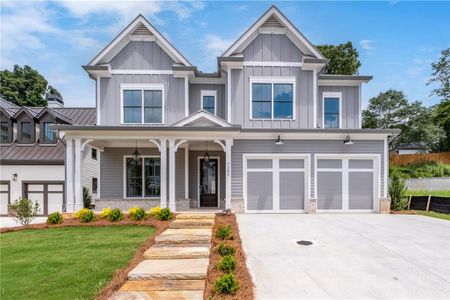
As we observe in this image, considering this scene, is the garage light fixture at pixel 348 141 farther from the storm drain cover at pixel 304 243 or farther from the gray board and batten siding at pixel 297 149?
the storm drain cover at pixel 304 243

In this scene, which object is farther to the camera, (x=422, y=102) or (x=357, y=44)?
(x=422, y=102)

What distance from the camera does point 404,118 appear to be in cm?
4081

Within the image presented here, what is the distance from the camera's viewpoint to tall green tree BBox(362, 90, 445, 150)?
38.6m

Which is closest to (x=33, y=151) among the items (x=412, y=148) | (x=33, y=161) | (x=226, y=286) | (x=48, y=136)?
(x=33, y=161)

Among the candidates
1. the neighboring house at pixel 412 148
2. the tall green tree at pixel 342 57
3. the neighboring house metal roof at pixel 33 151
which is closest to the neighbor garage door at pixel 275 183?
the neighboring house metal roof at pixel 33 151

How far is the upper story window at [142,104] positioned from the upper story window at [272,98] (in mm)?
4250

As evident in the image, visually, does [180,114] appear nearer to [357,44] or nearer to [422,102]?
[357,44]

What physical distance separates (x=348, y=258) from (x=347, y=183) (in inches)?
267

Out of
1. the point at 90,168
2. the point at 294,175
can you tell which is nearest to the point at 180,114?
the point at 294,175

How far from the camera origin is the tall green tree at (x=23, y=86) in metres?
34.2

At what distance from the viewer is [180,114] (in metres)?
13.5

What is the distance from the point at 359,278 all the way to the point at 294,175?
7368 millimetres

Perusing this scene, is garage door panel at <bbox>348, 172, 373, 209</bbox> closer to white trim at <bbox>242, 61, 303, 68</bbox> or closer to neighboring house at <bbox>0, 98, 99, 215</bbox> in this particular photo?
white trim at <bbox>242, 61, 303, 68</bbox>

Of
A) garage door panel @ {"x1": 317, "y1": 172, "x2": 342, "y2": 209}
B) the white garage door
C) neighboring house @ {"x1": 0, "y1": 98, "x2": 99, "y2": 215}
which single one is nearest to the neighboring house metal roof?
neighboring house @ {"x1": 0, "y1": 98, "x2": 99, "y2": 215}
